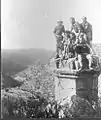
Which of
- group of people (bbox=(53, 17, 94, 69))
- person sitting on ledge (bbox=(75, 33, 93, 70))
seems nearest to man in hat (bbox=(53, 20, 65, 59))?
group of people (bbox=(53, 17, 94, 69))

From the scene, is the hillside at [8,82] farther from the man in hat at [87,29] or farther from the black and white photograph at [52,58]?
the man in hat at [87,29]

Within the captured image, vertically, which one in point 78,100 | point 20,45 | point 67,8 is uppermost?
point 67,8

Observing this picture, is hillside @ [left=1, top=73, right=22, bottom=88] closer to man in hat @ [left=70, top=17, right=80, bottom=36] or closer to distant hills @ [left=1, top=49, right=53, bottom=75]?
distant hills @ [left=1, top=49, right=53, bottom=75]

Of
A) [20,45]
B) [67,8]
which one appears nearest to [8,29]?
[20,45]

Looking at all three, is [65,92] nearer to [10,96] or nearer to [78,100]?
[78,100]

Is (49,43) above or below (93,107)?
Result: above

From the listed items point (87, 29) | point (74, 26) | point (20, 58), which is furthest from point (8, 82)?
point (87, 29)

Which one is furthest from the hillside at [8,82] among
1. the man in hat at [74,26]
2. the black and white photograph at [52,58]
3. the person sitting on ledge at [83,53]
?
the man in hat at [74,26]
